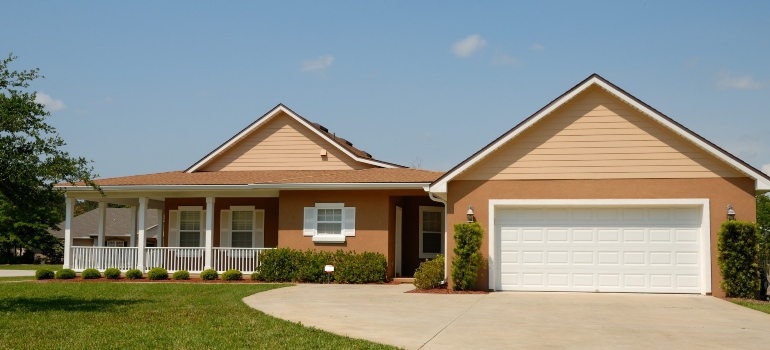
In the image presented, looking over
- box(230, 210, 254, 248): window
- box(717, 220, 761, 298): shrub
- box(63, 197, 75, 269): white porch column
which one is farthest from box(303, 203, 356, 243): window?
box(717, 220, 761, 298): shrub

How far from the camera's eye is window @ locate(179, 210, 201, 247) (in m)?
26.2

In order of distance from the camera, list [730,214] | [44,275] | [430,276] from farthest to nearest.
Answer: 1. [44,275]
2. [430,276]
3. [730,214]

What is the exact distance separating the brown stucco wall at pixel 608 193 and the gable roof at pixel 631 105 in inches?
13.6

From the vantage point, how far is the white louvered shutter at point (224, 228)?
25.7 m

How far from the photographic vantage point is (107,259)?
80.1 feet

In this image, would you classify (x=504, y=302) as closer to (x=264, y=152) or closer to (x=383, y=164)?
(x=383, y=164)

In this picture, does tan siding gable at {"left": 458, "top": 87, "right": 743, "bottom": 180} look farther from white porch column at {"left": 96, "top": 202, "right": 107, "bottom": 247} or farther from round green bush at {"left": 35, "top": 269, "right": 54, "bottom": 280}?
round green bush at {"left": 35, "top": 269, "right": 54, "bottom": 280}

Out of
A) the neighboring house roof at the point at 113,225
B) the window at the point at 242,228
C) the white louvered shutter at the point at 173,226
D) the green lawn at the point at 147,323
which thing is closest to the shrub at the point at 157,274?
the window at the point at 242,228

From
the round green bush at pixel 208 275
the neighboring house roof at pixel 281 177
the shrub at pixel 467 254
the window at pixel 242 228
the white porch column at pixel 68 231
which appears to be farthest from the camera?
the window at pixel 242 228

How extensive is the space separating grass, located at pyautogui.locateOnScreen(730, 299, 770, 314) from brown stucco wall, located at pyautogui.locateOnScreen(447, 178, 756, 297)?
932mm

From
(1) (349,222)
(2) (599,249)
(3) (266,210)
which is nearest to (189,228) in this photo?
(3) (266,210)

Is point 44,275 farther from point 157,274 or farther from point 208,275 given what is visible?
point 208,275

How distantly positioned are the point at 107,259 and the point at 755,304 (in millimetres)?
18457

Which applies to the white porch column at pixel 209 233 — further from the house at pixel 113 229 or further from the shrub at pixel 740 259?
the house at pixel 113 229
